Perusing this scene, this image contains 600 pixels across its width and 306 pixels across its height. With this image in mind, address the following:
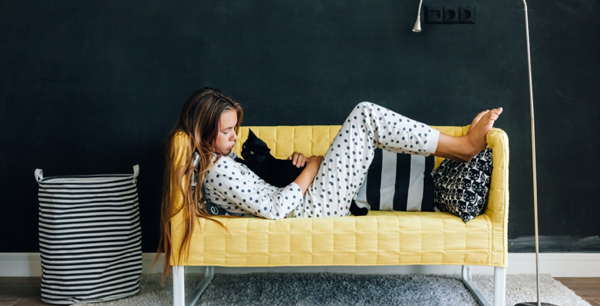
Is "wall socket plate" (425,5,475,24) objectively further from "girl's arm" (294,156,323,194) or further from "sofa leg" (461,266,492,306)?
"sofa leg" (461,266,492,306)

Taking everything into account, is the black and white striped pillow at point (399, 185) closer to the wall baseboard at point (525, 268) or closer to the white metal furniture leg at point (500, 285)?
the white metal furniture leg at point (500, 285)

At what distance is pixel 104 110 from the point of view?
2189 mm

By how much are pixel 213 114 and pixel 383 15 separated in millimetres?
1078

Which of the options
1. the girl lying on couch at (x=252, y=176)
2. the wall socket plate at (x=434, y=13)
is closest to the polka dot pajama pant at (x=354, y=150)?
the girl lying on couch at (x=252, y=176)

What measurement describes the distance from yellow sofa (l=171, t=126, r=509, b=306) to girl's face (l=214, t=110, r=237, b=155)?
272 millimetres

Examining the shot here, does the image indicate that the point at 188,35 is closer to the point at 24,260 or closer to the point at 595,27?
the point at 24,260

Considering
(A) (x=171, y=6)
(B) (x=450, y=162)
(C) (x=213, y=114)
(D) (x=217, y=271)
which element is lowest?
(D) (x=217, y=271)

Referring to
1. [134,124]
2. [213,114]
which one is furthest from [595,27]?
[134,124]

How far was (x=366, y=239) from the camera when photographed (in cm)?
150

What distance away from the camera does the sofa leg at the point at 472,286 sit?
1736mm

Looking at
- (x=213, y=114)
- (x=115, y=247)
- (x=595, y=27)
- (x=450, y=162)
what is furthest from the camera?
(x=595, y=27)

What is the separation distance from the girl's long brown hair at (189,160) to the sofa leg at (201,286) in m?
0.28

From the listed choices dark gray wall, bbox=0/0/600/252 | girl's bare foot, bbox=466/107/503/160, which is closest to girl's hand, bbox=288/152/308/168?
dark gray wall, bbox=0/0/600/252

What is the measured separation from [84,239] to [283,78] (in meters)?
1.15
